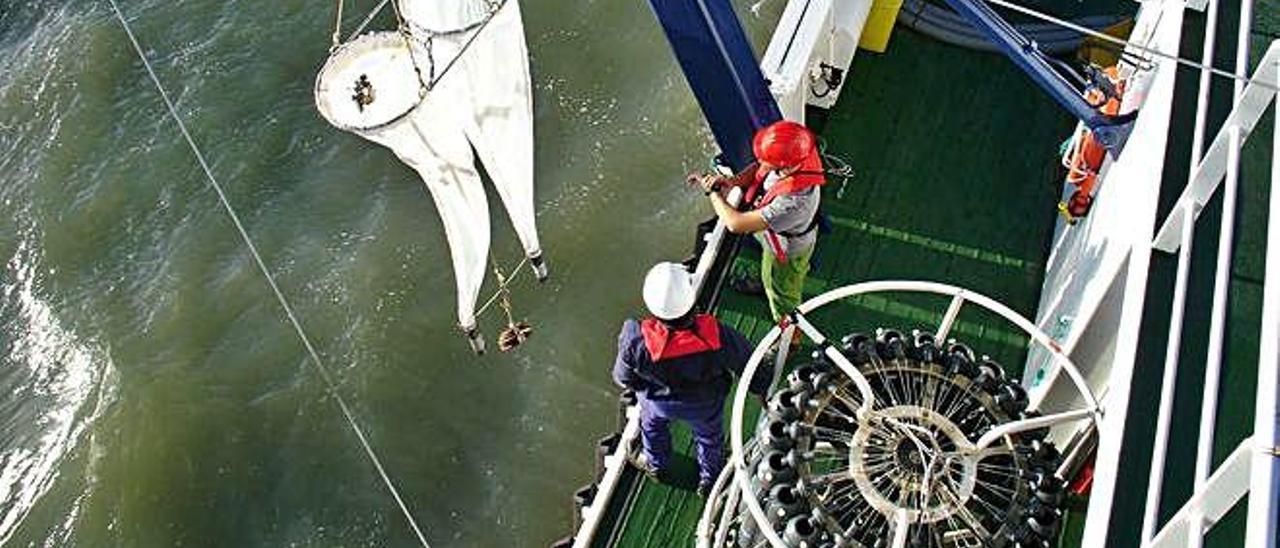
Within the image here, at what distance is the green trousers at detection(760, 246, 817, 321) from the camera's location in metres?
6.40

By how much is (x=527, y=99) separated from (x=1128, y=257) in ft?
9.73

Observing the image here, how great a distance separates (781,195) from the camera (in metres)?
5.88

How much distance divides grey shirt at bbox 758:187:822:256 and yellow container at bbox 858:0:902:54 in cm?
282

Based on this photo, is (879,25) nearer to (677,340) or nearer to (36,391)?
(677,340)

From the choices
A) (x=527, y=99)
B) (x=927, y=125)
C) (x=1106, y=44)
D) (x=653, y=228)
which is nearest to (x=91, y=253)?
(x=653, y=228)

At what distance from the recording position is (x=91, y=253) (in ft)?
33.1

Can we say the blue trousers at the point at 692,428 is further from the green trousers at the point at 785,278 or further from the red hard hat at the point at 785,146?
the red hard hat at the point at 785,146

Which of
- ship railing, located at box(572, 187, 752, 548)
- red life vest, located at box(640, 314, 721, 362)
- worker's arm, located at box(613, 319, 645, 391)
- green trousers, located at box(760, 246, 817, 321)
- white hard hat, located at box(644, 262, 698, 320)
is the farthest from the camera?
ship railing, located at box(572, 187, 752, 548)

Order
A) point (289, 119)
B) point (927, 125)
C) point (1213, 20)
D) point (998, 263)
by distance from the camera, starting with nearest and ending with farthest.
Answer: point (1213, 20) → point (998, 263) → point (927, 125) → point (289, 119)

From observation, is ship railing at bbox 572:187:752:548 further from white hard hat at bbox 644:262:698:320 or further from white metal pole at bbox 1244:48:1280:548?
white metal pole at bbox 1244:48:1280:548

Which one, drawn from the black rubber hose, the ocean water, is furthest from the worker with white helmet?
the black rubber hose

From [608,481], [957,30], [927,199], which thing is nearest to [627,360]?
[608,481]

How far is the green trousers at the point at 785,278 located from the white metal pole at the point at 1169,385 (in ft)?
6.41

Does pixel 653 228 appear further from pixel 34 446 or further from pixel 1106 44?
pixel 34 446
